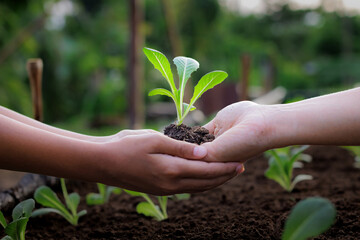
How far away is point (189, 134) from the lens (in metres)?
1.36

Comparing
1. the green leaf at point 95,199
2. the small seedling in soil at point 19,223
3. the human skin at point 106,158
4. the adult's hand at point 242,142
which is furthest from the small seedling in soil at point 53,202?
the adult's hand at point 242,142

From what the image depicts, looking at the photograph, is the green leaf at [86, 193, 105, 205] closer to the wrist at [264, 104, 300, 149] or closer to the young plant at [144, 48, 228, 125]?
the young plant at [144, 48, 228, 125]

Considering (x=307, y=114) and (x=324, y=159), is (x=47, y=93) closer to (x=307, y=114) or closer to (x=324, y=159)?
(x=324, y=159)

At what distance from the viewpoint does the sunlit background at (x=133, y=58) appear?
16.2 feet

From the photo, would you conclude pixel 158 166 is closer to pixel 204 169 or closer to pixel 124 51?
pixel 204 169

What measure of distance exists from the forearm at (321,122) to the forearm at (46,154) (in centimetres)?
58

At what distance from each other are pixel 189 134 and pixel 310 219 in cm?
65

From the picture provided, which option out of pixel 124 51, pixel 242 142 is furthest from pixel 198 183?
pixel 124 51

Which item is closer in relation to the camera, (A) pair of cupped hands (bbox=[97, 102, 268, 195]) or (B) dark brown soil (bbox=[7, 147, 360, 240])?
(A) pair of cupped hands (bbox=[97, 102, 268, 195])

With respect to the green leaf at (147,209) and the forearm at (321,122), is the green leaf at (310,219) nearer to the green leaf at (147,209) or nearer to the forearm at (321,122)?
the forearm at (321,122)

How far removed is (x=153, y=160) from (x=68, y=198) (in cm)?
63

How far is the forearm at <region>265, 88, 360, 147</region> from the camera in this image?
1.06 m

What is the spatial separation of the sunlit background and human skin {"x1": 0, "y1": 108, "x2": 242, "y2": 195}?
1324mm

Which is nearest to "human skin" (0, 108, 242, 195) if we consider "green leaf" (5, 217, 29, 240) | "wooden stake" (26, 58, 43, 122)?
"green leaf" (5, 217, 29, 240)
